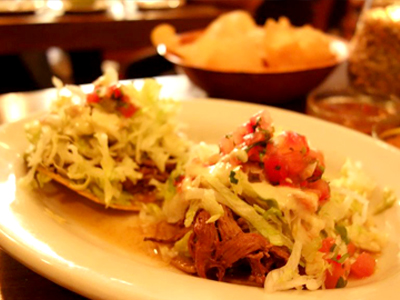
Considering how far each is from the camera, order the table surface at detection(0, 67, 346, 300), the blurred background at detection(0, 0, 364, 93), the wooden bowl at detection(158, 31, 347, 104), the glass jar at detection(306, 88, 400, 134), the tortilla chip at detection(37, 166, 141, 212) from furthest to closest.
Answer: the blurred background at detection(0, 0, 364, 93)
the wooden bowl at detection(158, 31, 347, 104)
the glass jar at detection(306, 88, 400, 134)
the tortilla chip at detection(37, 166, 141, 212)
the table surface at detection(0, 67, 346, 300)

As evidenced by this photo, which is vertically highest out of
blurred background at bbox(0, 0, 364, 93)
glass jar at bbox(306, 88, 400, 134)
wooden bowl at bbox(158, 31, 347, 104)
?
wooden bowl at bbox(158, 31, 347, 104)

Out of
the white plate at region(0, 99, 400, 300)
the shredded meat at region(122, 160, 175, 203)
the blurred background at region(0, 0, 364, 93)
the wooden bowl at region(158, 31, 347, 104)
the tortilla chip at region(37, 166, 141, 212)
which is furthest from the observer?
the blurred background at region(0, 0, 364, 93)

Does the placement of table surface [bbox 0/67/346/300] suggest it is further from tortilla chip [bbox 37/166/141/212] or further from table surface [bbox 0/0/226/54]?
table surface [bbox 0/0/226/54]

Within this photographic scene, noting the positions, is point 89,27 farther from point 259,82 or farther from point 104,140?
point 104,140

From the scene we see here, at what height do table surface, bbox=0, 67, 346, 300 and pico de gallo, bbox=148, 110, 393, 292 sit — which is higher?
pico de gallo, bbox=148, 110, 393, 292

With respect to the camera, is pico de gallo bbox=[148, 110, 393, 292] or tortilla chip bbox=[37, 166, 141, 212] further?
tortilla chip bbox=[37, 166, 141, 212]

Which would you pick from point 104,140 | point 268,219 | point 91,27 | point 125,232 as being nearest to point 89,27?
point 91,27

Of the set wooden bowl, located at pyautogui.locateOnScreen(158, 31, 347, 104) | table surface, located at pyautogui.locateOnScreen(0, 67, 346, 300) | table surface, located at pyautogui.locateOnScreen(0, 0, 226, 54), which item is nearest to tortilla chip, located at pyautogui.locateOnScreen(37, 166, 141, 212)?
table surface, located at pyautogui.locateOnScreen(0, 67, 346, 300)

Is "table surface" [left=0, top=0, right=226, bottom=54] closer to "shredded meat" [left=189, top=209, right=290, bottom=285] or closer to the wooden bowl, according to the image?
the wooden bowl

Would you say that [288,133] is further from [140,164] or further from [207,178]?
[140,164]
